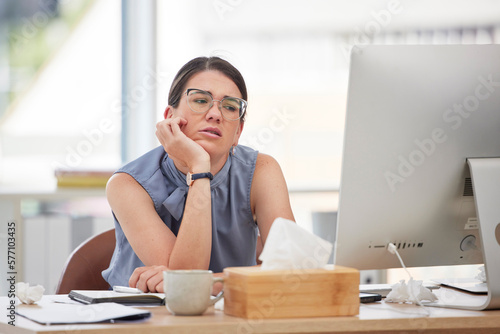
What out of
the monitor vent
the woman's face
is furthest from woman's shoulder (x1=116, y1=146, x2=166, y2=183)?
the monitor vent

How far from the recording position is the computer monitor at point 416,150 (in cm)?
116

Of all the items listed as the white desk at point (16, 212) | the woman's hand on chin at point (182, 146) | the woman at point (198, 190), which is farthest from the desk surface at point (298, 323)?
the white desk at point (16, 212)

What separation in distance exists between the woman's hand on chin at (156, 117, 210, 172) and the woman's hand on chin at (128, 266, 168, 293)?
349 mm

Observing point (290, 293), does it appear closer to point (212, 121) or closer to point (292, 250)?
point (292, 250)

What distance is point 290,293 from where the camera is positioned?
102 centimetres

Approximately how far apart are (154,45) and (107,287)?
67.9 inches

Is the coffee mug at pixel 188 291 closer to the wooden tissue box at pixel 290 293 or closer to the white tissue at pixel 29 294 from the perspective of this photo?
the wooden tissue box at pixel 290 293

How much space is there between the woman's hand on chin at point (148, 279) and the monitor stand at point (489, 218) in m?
0.57

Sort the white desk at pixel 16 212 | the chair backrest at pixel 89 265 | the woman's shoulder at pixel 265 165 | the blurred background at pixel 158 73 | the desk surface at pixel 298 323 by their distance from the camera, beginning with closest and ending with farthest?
the desk surface at pixel 298 323, the chair backrest at pixel 89 265, the woman's shoulder at pixel 265 165, the white desk at pixel 16 212, the blurred background at pixel 158 73

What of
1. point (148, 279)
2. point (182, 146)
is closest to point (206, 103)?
point (182, 146)

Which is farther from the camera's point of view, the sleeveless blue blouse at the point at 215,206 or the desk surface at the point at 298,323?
the sleeveless blue blouse at the point at 215,206

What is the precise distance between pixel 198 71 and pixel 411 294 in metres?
0.88

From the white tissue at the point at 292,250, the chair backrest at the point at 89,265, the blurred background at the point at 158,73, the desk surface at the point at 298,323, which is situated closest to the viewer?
the desk surface at the point at 298,323

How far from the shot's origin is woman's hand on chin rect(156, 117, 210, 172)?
1617 millimetres
